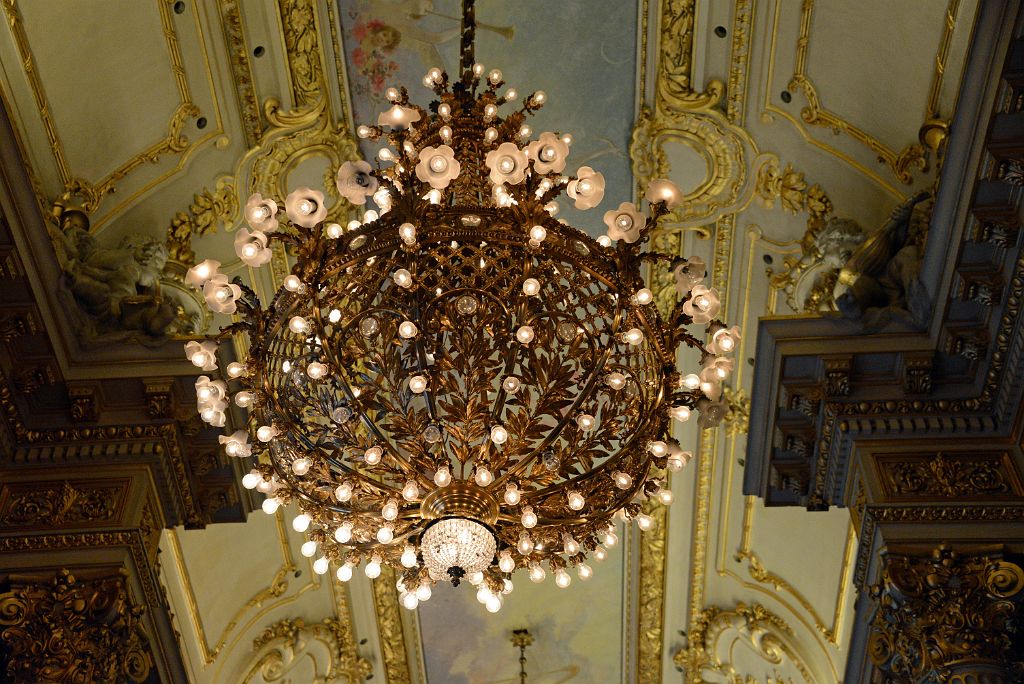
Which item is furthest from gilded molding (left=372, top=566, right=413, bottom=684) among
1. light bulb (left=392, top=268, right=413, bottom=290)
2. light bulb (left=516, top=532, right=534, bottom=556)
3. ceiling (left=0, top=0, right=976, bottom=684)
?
light bulb (left=392, top=268, right=413, bottom=290)

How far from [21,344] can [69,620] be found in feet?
5.51

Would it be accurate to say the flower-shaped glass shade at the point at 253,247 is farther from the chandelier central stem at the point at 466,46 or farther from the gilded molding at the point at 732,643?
the gilded molding at the point at 732,643

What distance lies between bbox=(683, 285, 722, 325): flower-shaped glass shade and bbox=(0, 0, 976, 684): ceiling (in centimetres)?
260

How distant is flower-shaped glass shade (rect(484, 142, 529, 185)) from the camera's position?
4602mm

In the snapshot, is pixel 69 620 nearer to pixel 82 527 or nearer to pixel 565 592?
pixel 82 527

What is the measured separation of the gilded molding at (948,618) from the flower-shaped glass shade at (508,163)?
115 inches

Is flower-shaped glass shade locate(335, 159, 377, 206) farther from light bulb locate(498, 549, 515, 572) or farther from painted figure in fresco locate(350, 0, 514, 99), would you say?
painted figure in fresco locate(350, 0, 514, 99)

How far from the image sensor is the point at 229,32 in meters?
7.16

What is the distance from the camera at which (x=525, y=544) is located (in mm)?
4793

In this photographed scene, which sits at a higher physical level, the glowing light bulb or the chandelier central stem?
the chandelier central stem

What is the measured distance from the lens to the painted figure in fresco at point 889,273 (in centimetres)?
626

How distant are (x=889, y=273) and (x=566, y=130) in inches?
104

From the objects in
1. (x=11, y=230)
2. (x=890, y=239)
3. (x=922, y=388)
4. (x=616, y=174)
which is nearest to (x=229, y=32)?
(x=11, y=230)

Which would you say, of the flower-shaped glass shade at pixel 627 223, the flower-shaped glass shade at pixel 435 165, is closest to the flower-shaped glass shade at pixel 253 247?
the flower-shaped glass shade at pixel 435 165
